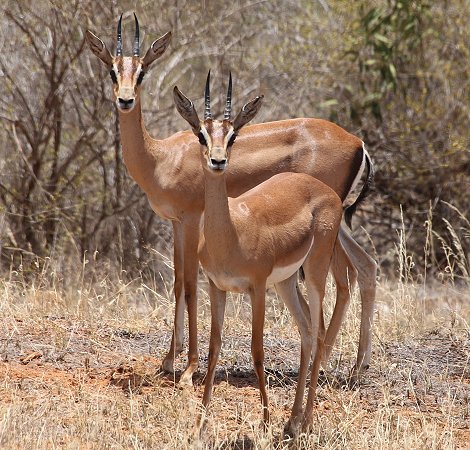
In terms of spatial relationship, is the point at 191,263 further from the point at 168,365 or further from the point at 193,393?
the point at 193,393

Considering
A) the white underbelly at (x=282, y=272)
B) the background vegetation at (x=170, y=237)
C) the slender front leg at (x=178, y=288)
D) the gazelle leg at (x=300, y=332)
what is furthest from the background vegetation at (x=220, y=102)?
the white underbelly at (x=282, y=272)

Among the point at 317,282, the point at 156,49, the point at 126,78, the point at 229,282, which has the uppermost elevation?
the point at 156,49

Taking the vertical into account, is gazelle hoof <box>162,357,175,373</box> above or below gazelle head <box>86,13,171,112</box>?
below

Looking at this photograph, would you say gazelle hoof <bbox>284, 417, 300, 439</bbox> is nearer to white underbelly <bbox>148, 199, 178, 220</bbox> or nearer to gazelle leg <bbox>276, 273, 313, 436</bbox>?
gazelle leg <bbox>276, 273, 313, 436</bbox>

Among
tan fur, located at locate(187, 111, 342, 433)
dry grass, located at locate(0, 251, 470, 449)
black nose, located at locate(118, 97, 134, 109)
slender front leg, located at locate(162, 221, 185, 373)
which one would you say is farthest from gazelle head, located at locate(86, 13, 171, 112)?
dry grass, located at locate(0, 251, 470, 449)

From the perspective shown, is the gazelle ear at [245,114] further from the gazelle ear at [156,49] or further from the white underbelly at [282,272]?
the gazelle ear at [156,49]

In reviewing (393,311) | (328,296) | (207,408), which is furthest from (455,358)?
(207,408)

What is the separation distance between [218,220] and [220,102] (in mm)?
6235

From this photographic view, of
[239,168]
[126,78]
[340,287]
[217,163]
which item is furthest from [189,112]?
[340,287]

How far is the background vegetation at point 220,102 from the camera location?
11094 millimetres

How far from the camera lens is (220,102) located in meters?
11.9

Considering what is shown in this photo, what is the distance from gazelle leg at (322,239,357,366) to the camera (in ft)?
24.4

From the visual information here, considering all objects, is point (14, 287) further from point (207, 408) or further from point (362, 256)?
point (207, 408)

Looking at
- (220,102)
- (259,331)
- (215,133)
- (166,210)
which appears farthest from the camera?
(220,102)
